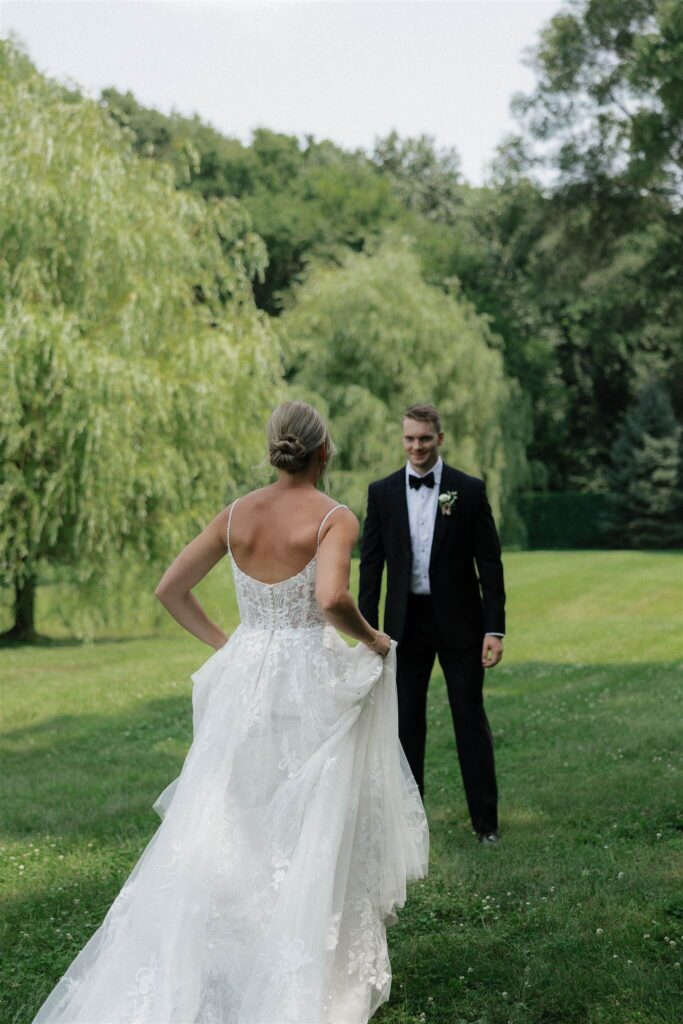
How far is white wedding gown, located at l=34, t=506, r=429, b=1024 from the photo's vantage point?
3725 mm

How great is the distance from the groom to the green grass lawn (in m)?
0.60

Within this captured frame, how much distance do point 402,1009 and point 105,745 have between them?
589 cm

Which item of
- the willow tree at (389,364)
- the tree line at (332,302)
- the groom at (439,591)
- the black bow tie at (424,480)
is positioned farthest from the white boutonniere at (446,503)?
the willow tree at (389,364)

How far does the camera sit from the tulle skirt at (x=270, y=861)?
146 inches

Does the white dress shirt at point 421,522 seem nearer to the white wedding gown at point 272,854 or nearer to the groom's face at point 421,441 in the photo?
the groom's face at point 421,441

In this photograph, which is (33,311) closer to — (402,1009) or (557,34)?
(402,1009)

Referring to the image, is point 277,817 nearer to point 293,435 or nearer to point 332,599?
point 332,599

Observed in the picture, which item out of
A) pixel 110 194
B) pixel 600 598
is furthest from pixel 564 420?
pixel 110 194

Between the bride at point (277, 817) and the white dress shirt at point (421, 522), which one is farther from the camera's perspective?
the white dress shirt at point (421, 522)

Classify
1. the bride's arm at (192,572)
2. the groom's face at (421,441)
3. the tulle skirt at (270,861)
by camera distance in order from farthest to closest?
1. the groom's face at (421,441)
2. the bride's arm at (192,572)
3. the tulle skirt at (270,861)

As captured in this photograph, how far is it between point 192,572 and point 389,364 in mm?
26635

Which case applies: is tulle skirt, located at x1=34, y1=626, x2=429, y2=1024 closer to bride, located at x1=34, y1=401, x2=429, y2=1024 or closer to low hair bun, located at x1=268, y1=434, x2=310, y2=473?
bride, located at x1=34, y1=401, x2=429, y2=1024

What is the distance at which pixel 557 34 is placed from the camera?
105 ft

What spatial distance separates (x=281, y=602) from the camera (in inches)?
162
